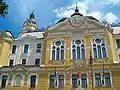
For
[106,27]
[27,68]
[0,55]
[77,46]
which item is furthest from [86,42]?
[0,55]

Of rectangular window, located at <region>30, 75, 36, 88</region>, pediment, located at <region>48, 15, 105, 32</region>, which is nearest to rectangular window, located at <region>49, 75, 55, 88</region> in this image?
rectangular window, located at <region>30, 75, 36, 88</region>

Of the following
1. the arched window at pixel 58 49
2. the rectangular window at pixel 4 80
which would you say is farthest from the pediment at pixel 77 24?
the rectangular window at pixel 4 80

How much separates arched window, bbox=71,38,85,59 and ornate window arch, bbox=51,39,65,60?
6.52ft

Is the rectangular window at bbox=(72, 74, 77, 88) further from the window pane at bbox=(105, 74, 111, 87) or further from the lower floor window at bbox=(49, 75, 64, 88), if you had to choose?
the window pane at bbox=(105, 74, 111, 87)

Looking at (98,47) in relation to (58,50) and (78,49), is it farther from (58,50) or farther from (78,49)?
(58,50)

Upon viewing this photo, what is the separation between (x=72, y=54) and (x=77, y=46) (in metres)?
1.84

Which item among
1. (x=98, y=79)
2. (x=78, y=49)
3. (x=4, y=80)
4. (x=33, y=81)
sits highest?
(x=78, y=49)

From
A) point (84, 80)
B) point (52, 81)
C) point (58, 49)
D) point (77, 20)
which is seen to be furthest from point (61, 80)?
point (77, 20)

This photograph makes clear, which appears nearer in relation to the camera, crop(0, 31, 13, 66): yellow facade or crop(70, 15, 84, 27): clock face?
crop(70, 15, 84, 27): clock face

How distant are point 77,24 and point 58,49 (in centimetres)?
596

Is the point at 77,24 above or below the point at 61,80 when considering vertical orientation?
above

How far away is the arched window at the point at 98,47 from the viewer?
114 feet

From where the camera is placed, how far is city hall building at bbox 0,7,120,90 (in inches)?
1282

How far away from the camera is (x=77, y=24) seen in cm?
3803
